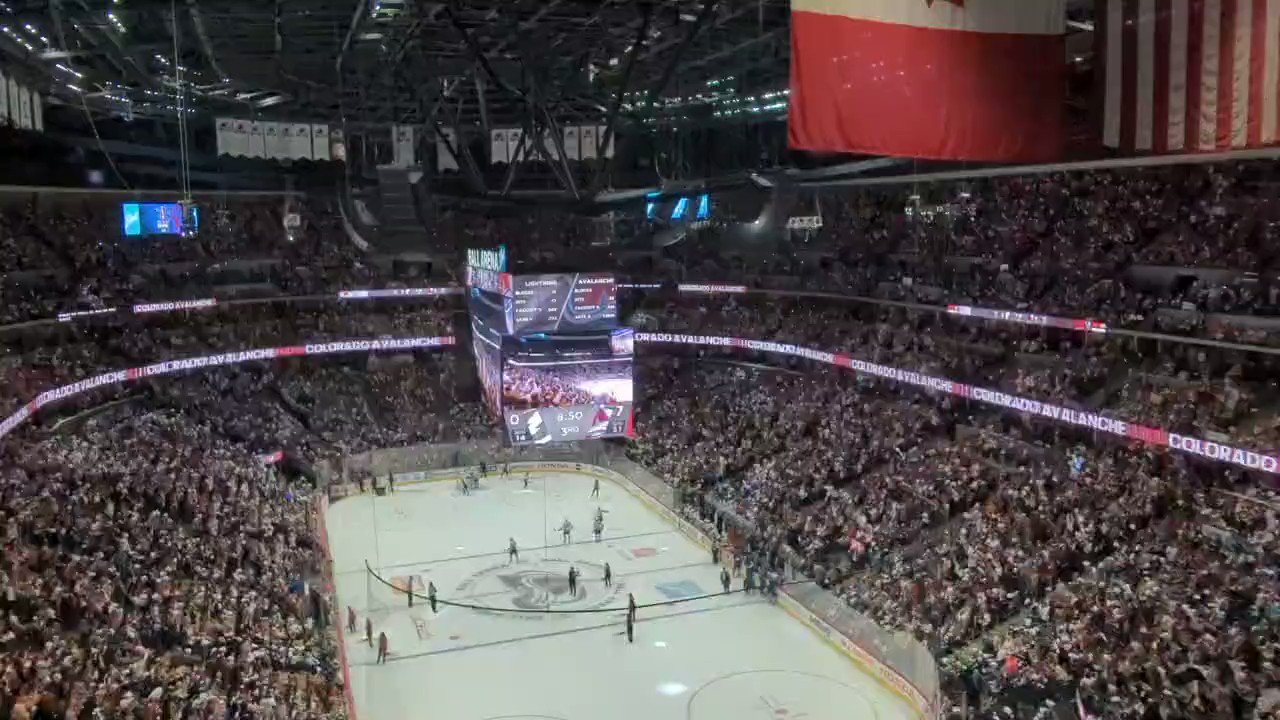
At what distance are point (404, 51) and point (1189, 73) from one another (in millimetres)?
21275

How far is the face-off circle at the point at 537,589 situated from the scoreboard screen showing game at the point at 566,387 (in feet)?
10.5

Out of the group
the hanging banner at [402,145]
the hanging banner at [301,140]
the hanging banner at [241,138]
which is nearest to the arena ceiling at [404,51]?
the hanging banner at [241,138]

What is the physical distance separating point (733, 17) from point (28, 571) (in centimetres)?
1758

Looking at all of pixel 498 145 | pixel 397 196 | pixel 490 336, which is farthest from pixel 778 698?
pixel 498 145

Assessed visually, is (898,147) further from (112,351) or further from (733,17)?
(112,351)

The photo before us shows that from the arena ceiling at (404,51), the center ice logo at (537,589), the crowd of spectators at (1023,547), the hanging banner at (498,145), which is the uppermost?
the arena ceiling at (404,51)

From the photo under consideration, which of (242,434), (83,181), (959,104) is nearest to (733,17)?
(959,104)

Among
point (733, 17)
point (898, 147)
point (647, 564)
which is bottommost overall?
point (647, 564)

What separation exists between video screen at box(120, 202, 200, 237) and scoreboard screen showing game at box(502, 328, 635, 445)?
1666 cm

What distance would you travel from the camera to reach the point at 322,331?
39500 mm

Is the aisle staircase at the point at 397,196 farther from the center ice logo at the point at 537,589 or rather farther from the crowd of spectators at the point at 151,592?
the center ice logo at the point at 537,589

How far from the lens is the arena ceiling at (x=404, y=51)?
21.5 metres

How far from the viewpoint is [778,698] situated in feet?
59.3

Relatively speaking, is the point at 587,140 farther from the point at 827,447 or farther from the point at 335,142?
the point at 827,447
